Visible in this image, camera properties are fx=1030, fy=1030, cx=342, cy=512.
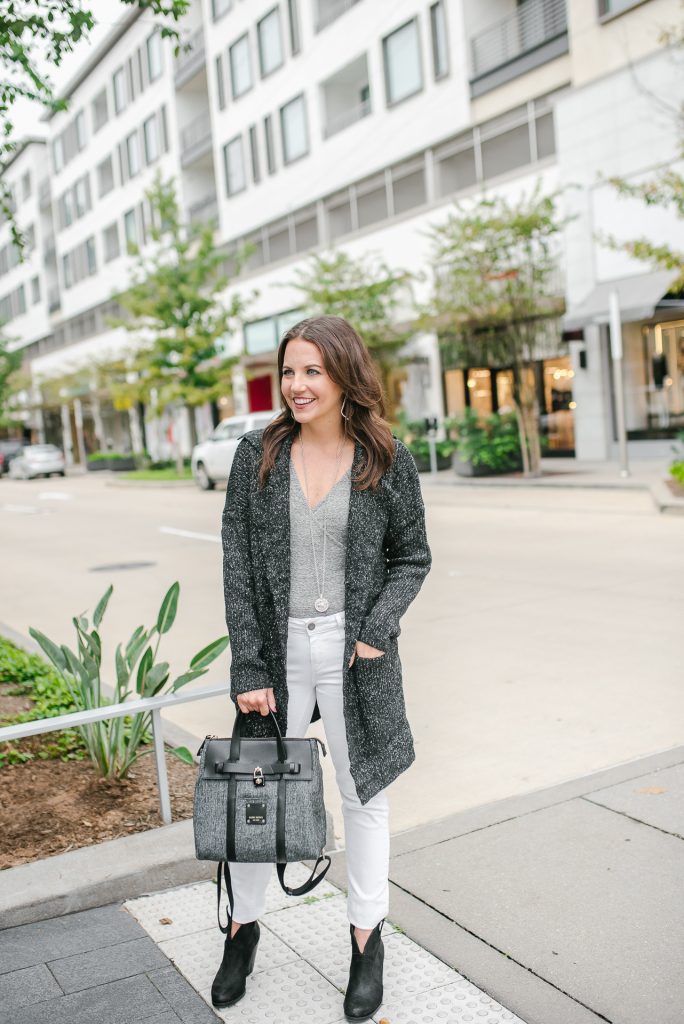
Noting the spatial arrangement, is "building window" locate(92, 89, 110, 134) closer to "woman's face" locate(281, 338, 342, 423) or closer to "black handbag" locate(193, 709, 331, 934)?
"woman's face" locate(281, 338, 342, 423)

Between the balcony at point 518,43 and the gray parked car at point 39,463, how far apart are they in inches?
991

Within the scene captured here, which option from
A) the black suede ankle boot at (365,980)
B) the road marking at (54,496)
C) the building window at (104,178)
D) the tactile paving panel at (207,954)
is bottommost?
the tactile paving panel at (207,954)

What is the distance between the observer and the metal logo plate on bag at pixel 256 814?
8.50ft

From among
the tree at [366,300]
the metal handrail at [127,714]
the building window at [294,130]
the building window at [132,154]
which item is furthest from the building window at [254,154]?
the metal handrail at [127,714]

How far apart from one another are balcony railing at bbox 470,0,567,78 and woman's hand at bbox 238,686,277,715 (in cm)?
2360

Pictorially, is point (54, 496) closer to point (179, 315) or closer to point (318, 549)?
point (179, 315)

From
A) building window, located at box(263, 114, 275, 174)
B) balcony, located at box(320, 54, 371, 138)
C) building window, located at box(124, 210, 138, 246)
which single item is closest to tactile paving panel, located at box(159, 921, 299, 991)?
balcony, located at box(320, 54, 371, 138)

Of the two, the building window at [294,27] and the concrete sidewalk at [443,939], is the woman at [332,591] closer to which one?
the concrete sidewalk at [443,939]

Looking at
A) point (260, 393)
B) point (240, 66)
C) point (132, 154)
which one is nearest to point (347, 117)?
point (240, 66)

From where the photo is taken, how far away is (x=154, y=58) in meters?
41.8

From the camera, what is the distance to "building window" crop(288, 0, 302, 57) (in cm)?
3180

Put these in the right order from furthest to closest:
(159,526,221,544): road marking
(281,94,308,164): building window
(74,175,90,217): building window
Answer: (74,175,90,217): building window
(281,94,308,164): building window
(159,526,221,544): road marking

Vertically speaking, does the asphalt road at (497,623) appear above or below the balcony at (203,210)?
below

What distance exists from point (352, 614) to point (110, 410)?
54777mm
